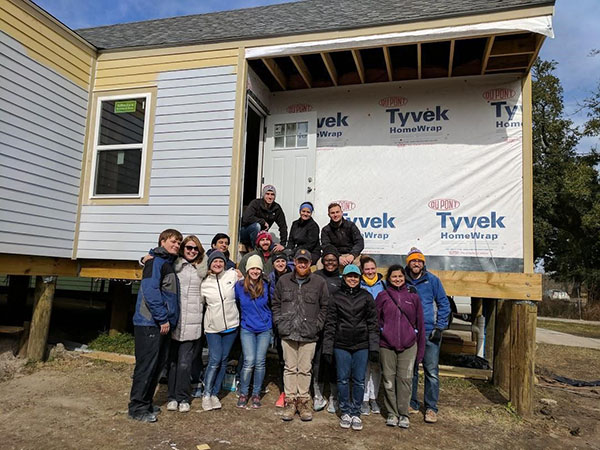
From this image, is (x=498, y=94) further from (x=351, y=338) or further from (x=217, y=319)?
(x=217, y=319)

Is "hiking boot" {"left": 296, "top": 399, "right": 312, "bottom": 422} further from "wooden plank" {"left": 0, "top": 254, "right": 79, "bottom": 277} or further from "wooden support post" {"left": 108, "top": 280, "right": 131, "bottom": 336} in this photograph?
"wooden support post" {"left": 108, "top": 280, "right": 131, "bottom": 336}

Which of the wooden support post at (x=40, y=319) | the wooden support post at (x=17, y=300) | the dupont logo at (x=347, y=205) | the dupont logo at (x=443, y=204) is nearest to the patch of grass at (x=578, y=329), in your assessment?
the dupont logo at (x=443, y=204)

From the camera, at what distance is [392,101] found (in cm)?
679

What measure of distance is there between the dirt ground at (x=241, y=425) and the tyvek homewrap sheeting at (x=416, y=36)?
14.3 feet

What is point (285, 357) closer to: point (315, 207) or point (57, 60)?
point (315, 207)

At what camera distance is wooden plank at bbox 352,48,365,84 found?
19.6 ft

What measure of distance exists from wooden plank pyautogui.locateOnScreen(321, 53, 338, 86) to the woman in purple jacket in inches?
134

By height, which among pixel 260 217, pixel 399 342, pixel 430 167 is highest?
pixel 430 167

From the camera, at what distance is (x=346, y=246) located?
5426 mm

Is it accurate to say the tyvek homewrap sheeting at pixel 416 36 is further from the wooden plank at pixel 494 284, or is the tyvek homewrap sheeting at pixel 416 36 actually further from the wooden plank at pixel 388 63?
the wooden plank at pixel 494 284

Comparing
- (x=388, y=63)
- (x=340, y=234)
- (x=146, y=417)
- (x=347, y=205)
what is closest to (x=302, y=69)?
(x=388, y=63)

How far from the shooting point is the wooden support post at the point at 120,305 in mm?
8211

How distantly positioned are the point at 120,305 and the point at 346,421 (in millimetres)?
5675

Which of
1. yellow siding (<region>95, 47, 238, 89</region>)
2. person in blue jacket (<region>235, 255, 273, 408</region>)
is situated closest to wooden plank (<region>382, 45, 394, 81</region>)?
yellow siding (<region>95, 47, 238, 89</region>)
